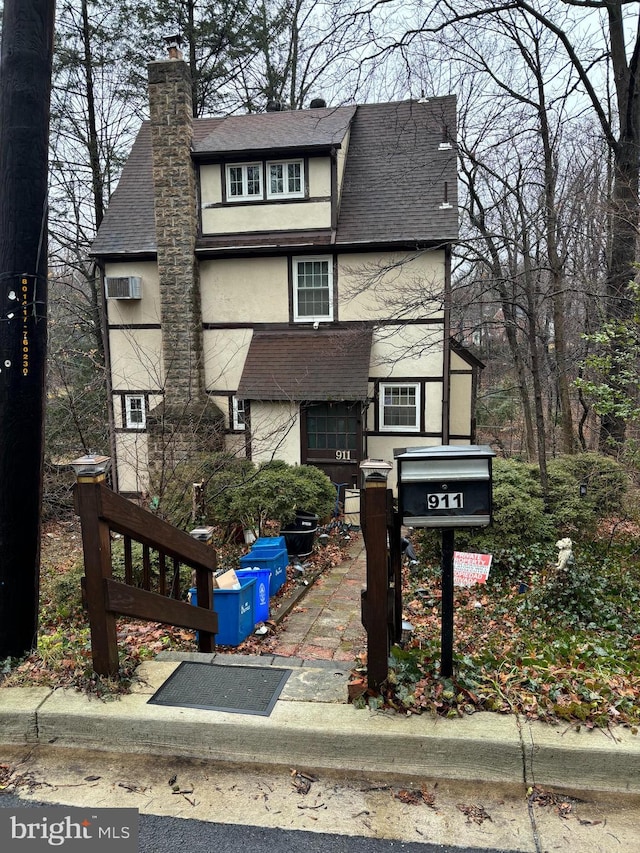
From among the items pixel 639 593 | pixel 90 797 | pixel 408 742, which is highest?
pixel 408 742

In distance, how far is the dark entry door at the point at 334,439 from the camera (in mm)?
12219

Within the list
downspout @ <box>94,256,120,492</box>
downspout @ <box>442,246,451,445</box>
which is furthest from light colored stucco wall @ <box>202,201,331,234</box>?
downspout @ <box>94,256,120,492</box>

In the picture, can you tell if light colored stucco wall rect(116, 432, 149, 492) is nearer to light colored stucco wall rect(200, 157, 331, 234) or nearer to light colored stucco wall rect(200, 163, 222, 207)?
light colored stucco wall rect(200, 157, 331, 234)

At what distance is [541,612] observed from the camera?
5660 millimetres

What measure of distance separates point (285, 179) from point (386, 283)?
3.26 m

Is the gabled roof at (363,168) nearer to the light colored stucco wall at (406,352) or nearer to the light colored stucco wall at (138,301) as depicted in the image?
the light colored stucco wall at (138,301)

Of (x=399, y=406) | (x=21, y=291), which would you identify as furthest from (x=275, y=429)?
(x=21, y=291)

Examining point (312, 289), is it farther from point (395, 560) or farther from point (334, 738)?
point (334, 738)

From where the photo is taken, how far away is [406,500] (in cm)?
278

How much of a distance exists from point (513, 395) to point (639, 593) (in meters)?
17.6

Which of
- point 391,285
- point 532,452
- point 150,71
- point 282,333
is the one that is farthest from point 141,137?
point 532,452

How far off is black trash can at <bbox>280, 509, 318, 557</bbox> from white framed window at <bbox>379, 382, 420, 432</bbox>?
156 inches

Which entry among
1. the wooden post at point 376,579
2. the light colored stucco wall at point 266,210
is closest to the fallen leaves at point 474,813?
the wooden post at point 376,579

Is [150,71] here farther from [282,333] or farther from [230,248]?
[282,333]
